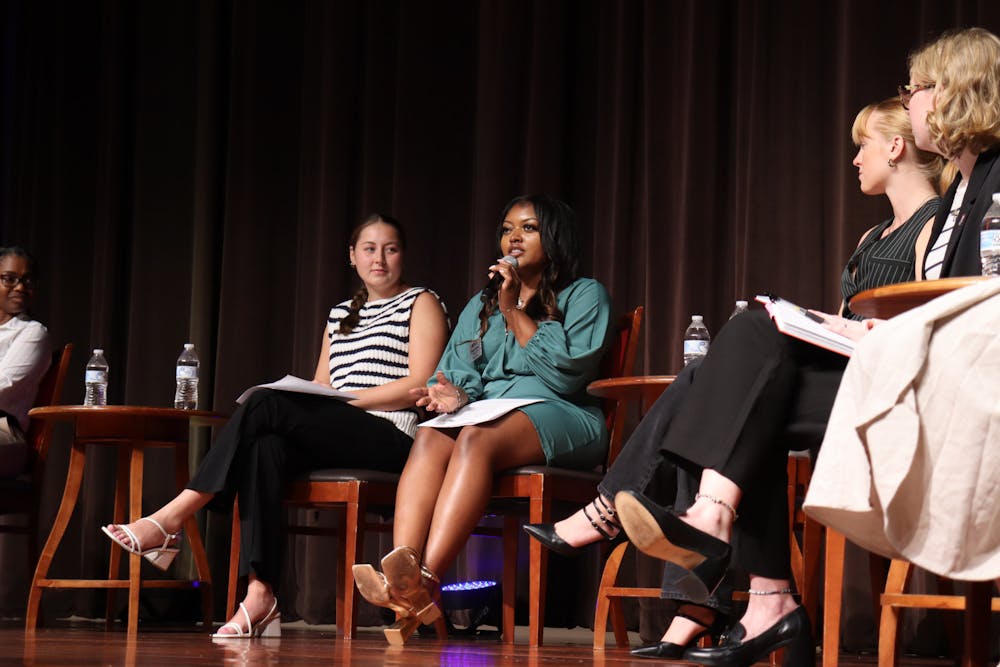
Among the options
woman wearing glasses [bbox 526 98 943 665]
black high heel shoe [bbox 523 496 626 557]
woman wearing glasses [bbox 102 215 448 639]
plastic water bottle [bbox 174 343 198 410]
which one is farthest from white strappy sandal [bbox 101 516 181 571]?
woman wearing glasses [bbox 526 98 943 665]

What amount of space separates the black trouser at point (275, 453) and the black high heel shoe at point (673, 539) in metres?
1.67

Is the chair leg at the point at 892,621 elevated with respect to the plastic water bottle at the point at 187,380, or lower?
lower

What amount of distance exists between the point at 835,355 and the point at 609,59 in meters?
2.47

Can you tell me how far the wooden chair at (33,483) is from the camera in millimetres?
4078

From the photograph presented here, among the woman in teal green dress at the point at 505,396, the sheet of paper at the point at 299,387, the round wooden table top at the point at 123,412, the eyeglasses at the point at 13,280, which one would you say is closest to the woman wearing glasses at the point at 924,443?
the woman in teal green dress at the point at 505,396

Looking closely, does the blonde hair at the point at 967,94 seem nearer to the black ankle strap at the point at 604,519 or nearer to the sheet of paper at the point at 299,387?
the black ankle strap at the point at 604,519

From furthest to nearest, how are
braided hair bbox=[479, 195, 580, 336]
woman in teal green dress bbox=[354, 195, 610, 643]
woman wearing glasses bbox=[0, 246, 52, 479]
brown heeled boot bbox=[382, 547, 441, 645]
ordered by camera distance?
woman wearing glasses bbox=[0, 246, 52, 479], braided hair bbox=[479, 195, 580, 336], woman in teal green dress bbox=[354, 195, 610, 643], brown heeled boot bbox=[382, 547, 441, 645]

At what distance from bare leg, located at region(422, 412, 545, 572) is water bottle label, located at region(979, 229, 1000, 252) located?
1.41 metres

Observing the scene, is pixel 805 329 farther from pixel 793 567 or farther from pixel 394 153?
pixel 394 153

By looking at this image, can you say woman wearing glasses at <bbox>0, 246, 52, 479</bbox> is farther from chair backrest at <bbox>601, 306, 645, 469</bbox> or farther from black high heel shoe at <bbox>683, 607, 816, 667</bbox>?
black high heel shoe at <bbox>683, 607, 816, 667</bbox>

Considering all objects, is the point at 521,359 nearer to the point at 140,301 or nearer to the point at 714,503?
the point at 714,503

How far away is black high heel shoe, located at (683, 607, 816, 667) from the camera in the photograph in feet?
5.80

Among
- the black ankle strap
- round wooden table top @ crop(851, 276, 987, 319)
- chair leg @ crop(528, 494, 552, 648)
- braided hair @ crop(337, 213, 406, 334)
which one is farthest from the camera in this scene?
braided hair @ crop(337, 213, 406, 334)

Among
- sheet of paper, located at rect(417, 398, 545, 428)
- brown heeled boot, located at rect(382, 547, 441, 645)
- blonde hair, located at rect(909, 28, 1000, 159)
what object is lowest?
brown heeled boot, located at rect(382, 547, 441, 645)
